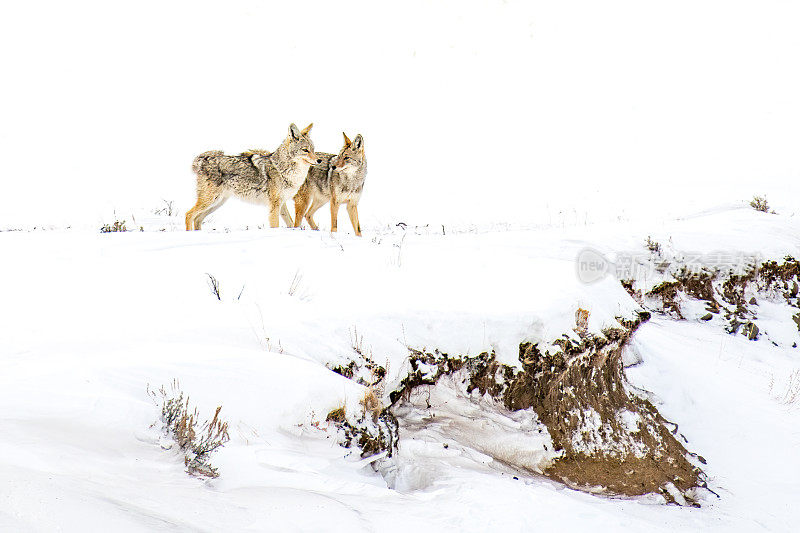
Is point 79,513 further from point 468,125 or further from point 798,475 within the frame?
point 468,125

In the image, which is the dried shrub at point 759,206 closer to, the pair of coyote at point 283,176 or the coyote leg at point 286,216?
the pair of coyote at point 283,176

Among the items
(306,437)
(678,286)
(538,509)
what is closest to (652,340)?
(678,286)

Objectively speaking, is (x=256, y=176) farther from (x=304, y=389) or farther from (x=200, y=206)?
(x=304, y=389)

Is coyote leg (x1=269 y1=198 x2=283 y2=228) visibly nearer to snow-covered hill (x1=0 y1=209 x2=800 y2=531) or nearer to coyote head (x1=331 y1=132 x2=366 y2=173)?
coyote head (x1=331 y1=132 x2=366 y2=173)

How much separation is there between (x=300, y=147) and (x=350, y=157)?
686mm

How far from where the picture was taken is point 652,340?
7.16 m

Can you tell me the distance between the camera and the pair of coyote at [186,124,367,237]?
8.47 m

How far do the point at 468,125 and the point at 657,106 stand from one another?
5.99 meters

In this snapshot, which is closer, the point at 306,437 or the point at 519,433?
the point at 306,437

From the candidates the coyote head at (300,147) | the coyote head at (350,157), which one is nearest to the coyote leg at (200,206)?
the coyote head at (300,147)

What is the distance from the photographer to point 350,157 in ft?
28.3

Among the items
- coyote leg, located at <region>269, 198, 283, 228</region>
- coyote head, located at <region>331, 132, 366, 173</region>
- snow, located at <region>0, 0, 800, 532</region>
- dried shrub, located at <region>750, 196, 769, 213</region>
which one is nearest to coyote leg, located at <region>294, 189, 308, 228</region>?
coyote leg, located at <region>269, 198, 283, 228</region>

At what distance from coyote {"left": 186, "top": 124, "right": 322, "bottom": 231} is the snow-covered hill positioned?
1610 mm

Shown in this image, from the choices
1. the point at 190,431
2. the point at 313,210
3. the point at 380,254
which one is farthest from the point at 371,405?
the point at 313,210
